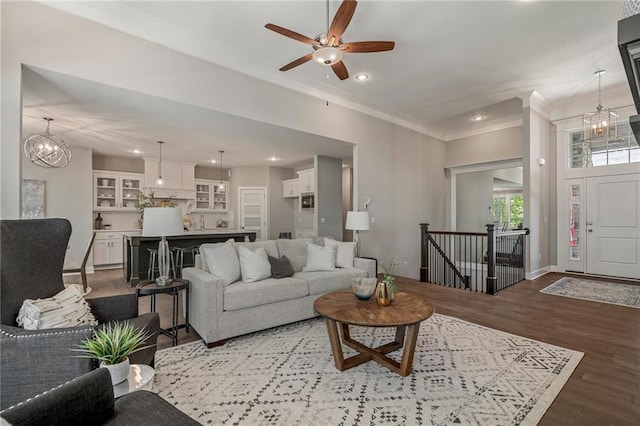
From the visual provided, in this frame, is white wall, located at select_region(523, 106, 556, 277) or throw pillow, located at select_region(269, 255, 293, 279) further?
white wall, located at select_region(523, 106, 556, 277)

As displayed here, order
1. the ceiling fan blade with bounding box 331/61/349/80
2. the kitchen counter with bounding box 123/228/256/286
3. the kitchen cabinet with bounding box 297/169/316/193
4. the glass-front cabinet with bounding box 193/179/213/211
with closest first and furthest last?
the ceiling fan blade with bounding box 331/61/349/80, the kitchen counter with bounding box 123/228/256/286, the kitchen cabinet with bounding box 297/169/316/193, the glass-front cabinet with bounding box 193/179/213/211

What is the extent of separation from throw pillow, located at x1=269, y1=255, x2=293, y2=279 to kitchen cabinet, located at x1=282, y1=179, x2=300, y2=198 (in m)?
5.10

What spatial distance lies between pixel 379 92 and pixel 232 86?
245 cm

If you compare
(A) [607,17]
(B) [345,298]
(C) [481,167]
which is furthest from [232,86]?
(C) [481,167]

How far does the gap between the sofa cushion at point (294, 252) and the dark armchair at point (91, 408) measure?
2.69 metres

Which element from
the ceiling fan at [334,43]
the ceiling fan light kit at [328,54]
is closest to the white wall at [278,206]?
the ceiling fan at [334,43]

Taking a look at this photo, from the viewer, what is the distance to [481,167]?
7070mm

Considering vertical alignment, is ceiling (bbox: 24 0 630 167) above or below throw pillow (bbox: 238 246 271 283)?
above

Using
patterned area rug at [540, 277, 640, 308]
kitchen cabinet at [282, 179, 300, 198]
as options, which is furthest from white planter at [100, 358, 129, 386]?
kitchen cabinet at [282, 179, 300, 198]

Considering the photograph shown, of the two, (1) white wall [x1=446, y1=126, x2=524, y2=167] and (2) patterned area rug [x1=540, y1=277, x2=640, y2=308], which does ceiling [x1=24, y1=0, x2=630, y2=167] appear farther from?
(2) patterned area rug [x1=540, y1=277, x2=640, y2=308]

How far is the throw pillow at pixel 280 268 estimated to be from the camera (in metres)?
3.53

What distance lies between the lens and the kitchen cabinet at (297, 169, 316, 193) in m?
8.00

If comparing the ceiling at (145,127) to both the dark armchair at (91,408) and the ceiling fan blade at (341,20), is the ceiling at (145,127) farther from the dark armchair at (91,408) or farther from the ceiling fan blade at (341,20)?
the dark armchair at (91,408)

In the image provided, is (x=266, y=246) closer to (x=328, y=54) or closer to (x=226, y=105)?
(x=226, y=105)
